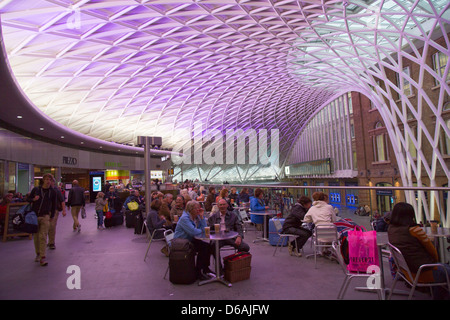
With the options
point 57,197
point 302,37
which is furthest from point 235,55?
point 57,197

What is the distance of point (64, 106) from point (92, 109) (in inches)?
109

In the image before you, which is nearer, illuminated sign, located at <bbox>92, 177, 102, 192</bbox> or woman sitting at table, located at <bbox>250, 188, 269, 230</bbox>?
woman sitting at table, located at <bbox>250, 188, 269, 230</bbox>

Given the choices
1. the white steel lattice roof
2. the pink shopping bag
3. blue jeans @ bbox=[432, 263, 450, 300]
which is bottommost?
blue jeans @ bbox=[432, 263, 450, 300]

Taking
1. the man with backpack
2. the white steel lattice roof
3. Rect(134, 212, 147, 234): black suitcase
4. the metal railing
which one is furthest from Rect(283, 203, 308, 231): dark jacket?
the white steel lattice roof

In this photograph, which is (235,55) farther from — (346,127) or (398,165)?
(346,127)

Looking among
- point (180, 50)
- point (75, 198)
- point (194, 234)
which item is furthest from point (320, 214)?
point (180, 50)

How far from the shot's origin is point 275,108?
42156 mm

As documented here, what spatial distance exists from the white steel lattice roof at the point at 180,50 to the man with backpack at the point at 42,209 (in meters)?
8.10

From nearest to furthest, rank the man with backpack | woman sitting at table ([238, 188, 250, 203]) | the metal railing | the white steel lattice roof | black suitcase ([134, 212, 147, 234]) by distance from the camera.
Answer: the metal railing, the man with backpack, black suitcase ([134, 212, 147, 234]), woman sitting at table ([238, 188, 250, 203]), the white steel lattice roof

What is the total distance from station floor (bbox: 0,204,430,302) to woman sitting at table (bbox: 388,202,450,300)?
586mm

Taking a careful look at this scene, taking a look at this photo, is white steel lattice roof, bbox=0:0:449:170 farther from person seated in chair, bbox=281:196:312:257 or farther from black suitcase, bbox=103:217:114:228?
person seated in chair, bbox=281:196:312:257

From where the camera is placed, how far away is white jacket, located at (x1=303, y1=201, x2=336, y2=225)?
680cm

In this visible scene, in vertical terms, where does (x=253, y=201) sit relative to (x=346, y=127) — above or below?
below

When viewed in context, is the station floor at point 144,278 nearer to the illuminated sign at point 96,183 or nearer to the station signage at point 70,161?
the illuminated sign at point 96,183
